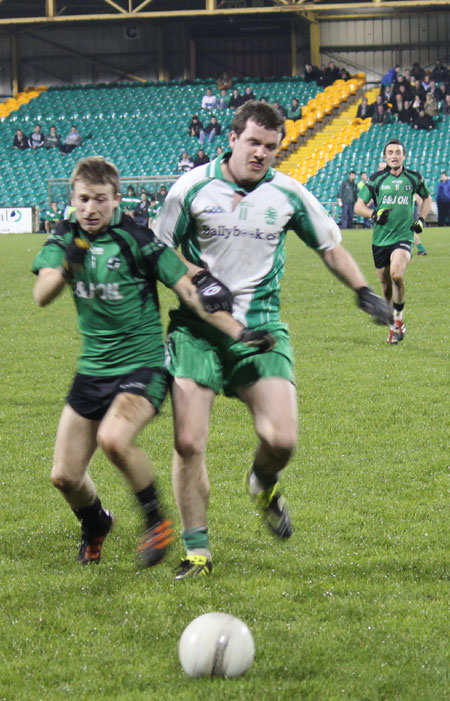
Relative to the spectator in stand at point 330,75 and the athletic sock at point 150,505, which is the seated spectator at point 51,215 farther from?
the athletic sock at point 150,505

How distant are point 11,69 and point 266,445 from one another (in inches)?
1727

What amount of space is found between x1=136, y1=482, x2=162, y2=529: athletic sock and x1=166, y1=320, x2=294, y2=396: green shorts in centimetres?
60

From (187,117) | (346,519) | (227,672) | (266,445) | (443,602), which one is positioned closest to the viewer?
(227,672)

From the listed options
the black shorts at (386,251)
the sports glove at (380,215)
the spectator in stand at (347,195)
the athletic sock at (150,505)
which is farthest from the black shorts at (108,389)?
the spectator in stand at (347,195)

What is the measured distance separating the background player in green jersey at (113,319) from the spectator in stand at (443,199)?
2712 cm

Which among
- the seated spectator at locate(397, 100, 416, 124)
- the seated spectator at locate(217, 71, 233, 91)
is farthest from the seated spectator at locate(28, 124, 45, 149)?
the seated spectator at locate(397, 100, 416, 124)

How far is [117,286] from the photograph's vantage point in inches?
181

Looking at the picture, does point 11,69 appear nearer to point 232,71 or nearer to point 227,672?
point 232,71

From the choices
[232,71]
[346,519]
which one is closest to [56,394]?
[346,519]

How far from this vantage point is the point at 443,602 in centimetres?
435

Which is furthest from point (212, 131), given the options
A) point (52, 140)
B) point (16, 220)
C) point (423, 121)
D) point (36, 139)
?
point (16, 220)

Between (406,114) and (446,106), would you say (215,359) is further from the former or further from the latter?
(446,106)

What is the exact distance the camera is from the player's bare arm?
4488 millimetres

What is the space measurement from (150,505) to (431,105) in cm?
3326
